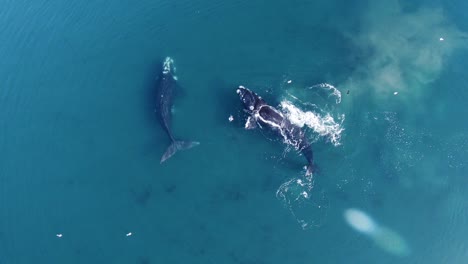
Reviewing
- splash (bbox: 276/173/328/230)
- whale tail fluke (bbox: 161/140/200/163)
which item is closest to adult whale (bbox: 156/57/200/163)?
whale tail fluke (bbox: 161/140/200/163)

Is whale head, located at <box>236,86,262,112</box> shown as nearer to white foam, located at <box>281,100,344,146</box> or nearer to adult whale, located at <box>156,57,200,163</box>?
white foam, located at <box>281,100,344,146</box>

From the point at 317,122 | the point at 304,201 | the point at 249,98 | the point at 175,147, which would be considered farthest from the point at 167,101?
the point at 304,201

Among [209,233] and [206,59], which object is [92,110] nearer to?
[206,59]

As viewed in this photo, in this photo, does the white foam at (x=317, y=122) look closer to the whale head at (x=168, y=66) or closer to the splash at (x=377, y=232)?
the splash at (x=377, y=232)

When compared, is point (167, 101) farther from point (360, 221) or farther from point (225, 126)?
point (360, 221)

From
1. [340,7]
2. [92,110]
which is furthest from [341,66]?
[92,110]
